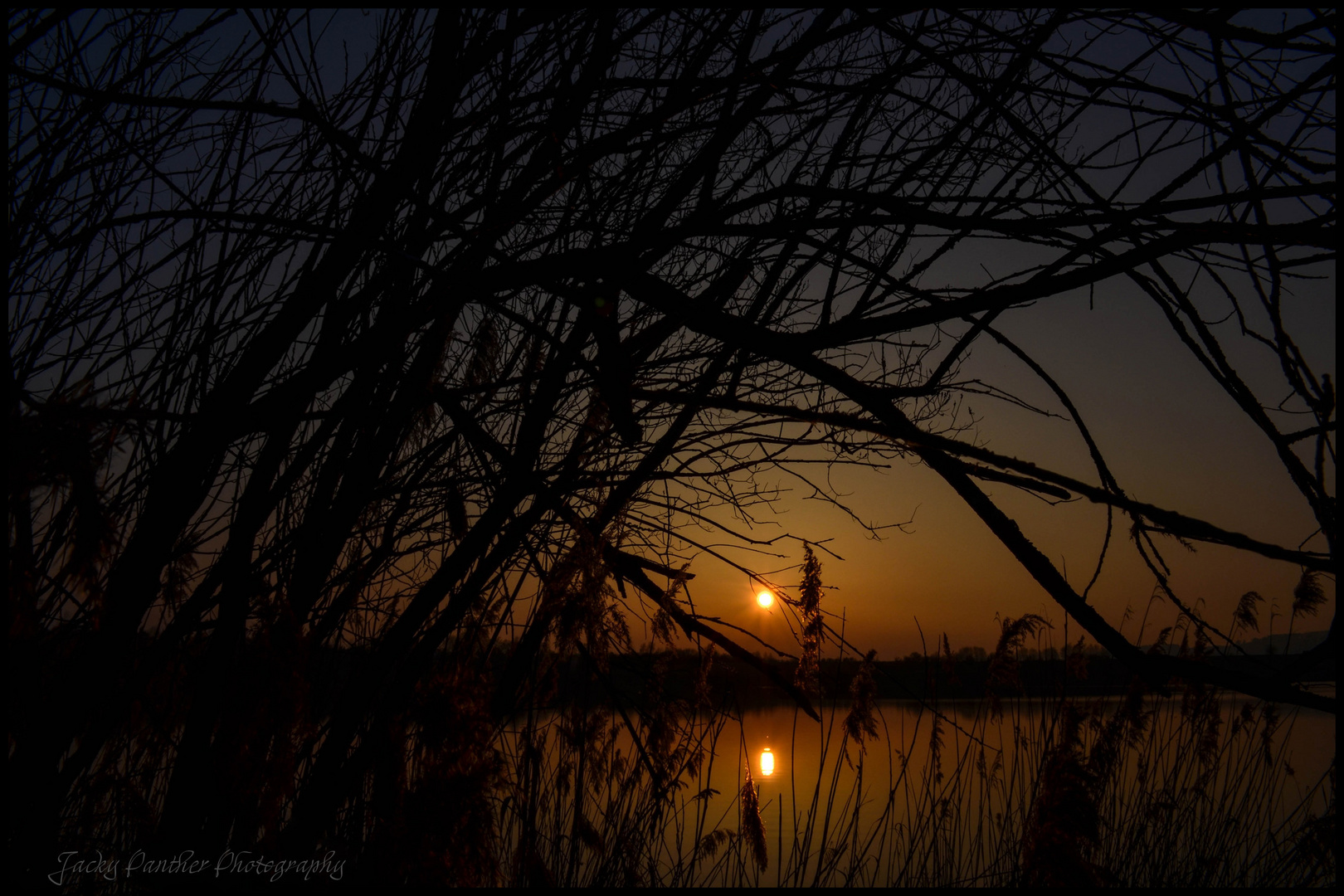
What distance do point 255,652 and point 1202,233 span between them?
5.86 feet

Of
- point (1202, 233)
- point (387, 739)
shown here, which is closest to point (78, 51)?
point (387, 739)

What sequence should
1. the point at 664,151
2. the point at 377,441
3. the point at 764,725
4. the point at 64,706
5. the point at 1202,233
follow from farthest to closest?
the point at 764,725 → the point at 664,151 → the point at 377,441 → the point at 64,706 → the point at 1202,233

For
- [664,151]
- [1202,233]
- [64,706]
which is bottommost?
[64,706]

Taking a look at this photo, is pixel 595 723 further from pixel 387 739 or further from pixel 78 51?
pixel 78 51

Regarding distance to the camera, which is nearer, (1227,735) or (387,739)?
(387,739)

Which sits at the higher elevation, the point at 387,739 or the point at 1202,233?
the point at 1202,233

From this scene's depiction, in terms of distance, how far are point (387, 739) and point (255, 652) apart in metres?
0.39

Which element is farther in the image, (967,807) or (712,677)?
(967,807)

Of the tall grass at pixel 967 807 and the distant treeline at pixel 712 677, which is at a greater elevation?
the distant treeline at pixel 712 677

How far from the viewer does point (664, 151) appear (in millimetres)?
2023

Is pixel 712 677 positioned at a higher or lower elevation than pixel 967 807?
higher

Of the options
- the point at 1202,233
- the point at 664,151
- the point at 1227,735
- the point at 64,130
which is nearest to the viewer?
the point at 1202,233

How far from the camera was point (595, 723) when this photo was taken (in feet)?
8.52

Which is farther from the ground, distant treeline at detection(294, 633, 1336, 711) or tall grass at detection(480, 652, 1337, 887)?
distant treeline at detection(294, 633, 1336, 711)
